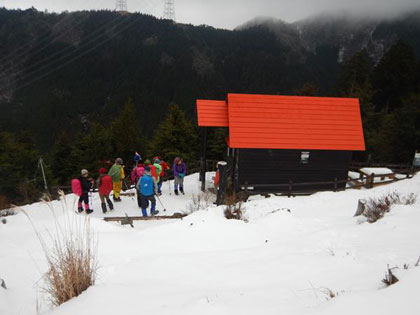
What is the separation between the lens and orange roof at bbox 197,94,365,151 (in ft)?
44.0

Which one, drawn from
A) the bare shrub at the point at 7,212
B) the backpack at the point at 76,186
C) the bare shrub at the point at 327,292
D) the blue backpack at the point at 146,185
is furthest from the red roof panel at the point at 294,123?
the bare shrub at the point at 327,292

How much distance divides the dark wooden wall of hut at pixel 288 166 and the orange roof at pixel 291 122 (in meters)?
0.46

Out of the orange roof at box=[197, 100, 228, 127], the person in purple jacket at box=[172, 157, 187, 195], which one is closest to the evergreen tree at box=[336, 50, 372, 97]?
the orange roof at box=[197, 100, 228, 127]

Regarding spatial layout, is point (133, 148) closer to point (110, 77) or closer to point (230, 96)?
point (230, 96)

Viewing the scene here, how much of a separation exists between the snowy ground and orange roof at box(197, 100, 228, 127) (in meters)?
8.57

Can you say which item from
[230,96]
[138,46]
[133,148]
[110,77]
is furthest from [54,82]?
[230,96]

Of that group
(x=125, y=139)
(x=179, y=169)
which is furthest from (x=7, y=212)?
(x=125, y=139)

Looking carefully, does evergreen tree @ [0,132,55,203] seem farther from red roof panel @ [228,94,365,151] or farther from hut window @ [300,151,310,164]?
hut window @ [300,151,310,164]

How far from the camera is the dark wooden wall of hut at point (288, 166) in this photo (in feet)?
44.9

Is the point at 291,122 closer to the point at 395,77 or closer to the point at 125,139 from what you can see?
the point at 125,139

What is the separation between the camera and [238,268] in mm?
3439

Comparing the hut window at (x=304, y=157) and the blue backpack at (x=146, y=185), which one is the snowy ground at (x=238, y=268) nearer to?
the blue backpack at (x=146, y=185)

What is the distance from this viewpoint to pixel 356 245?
4.02m

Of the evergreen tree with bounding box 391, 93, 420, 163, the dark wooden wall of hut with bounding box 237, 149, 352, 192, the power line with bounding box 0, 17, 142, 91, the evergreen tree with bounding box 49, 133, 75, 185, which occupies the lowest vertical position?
the evergreen tree with bounding box 49, 133, 75, 185
